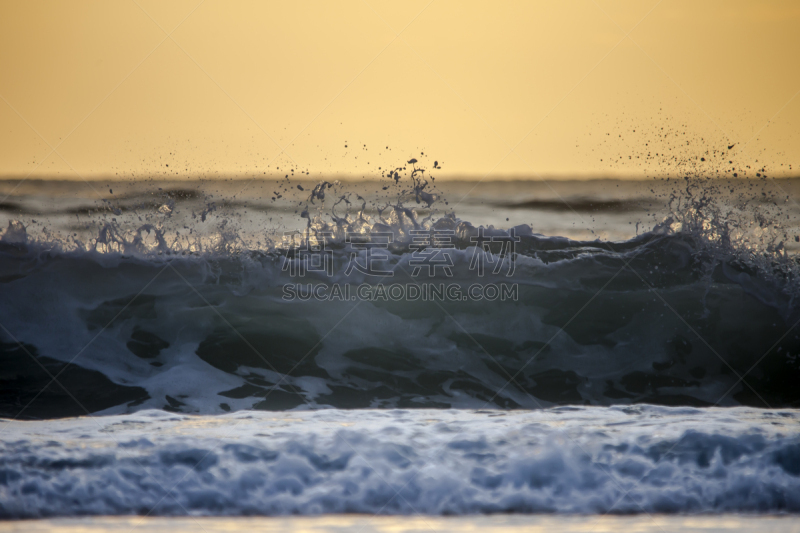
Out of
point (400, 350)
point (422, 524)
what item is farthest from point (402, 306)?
point (422, 524)

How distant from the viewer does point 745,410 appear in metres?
3.31

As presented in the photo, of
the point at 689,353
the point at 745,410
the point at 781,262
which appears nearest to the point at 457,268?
the point at 689,353

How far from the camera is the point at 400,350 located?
4.62m

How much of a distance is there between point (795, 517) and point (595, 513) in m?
0.77

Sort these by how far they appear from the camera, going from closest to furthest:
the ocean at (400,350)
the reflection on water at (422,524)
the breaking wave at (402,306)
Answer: the reflection on water at (422,524) < the ocean at (400,350) < the breaking wave at (402,306)

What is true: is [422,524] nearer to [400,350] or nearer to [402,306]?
[400,350]

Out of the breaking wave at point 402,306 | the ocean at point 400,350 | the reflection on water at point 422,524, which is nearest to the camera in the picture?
the reflection on water at point 422,524

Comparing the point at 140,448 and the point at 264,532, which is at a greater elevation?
the point at 140,448

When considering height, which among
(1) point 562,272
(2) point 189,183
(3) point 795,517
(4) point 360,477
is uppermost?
(2) point 189,183

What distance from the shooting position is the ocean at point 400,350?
2293 mm

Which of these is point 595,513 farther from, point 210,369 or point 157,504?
point 210,369

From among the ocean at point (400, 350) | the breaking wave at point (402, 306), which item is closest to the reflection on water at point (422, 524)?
the ocean at point (400, 350)

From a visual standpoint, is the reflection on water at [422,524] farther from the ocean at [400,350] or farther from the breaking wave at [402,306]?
the breaking wave at [402,306]

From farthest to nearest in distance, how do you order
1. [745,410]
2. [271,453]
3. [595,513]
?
1. [745,410]
2. [271,453]
3. [595,513]
